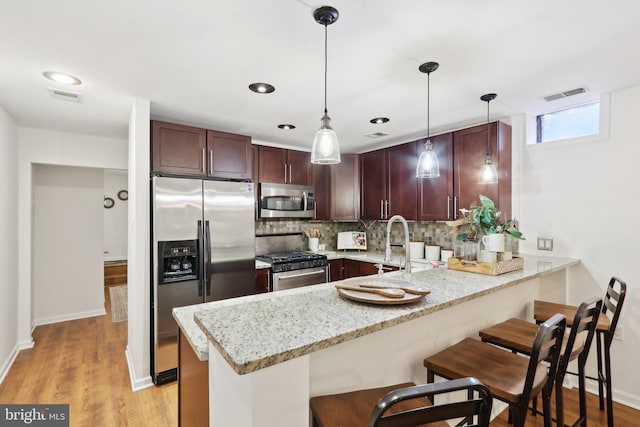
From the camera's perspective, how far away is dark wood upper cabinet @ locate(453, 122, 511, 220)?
2.91 metres

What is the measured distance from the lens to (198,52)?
1823 mm

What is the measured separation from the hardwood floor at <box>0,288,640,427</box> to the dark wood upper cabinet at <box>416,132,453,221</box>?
5.98 ft

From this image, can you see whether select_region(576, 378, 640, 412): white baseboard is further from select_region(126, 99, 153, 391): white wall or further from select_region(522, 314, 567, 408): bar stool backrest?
select_region(126, 99, 153, 391): white wall

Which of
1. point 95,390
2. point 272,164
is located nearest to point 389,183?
point 272,164

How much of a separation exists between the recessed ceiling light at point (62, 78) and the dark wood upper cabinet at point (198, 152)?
0.63 meters

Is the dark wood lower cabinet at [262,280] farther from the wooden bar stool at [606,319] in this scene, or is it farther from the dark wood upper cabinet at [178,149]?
the wooden bar stool at [606,319]

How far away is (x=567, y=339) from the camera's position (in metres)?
1.68

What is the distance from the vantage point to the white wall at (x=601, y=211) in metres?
2.35

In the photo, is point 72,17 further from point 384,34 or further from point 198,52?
point 384,34

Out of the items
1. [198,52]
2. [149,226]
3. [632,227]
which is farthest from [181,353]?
[632,227]

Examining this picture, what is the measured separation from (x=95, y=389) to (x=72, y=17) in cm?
268

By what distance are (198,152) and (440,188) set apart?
2486 mm

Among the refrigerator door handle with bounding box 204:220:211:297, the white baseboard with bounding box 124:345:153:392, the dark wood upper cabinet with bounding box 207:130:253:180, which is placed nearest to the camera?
the white baseboard with bounding box 124:345:153:392

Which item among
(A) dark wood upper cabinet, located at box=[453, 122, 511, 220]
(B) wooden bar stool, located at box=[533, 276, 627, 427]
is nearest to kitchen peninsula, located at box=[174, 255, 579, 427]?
(B) wooden bar stool, located at box=[533, 276, 627, 427]
